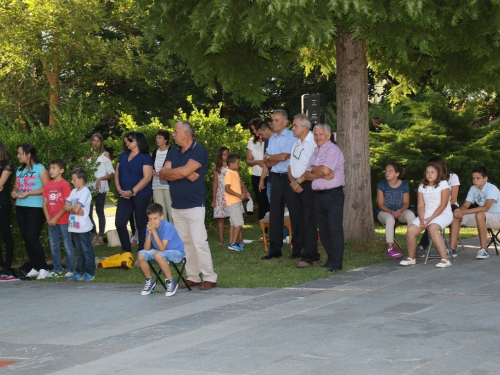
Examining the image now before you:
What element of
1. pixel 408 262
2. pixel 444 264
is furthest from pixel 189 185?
pixel 444 264

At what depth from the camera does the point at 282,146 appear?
1241 cm

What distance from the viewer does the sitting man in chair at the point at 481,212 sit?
12156 mm

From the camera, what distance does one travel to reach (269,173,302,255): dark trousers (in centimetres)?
1223

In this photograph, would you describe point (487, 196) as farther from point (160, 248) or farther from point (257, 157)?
point (160, 248)

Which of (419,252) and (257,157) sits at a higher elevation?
(257,157)

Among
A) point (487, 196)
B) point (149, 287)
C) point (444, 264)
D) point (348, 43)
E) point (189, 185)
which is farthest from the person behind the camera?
point (348, 43)

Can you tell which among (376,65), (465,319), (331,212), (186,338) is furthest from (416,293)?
(376,65)

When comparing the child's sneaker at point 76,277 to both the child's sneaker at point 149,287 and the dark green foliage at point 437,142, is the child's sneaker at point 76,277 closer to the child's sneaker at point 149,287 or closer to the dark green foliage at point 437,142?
the child's sneaker at point 149,287

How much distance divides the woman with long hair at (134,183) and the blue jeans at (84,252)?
102cm

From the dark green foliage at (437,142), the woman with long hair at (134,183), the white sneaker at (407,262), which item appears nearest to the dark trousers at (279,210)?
the white sneaker at (407,262)

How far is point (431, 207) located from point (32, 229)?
540 cm

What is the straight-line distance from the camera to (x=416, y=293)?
9305 millimetres

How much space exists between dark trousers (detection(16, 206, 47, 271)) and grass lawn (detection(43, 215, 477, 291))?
0.84 meters

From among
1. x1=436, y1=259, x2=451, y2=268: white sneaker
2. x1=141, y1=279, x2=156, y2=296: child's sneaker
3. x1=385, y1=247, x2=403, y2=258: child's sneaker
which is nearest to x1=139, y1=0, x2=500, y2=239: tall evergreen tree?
x1=385, y1=247, x2=403, y2=258: child's sneaker
